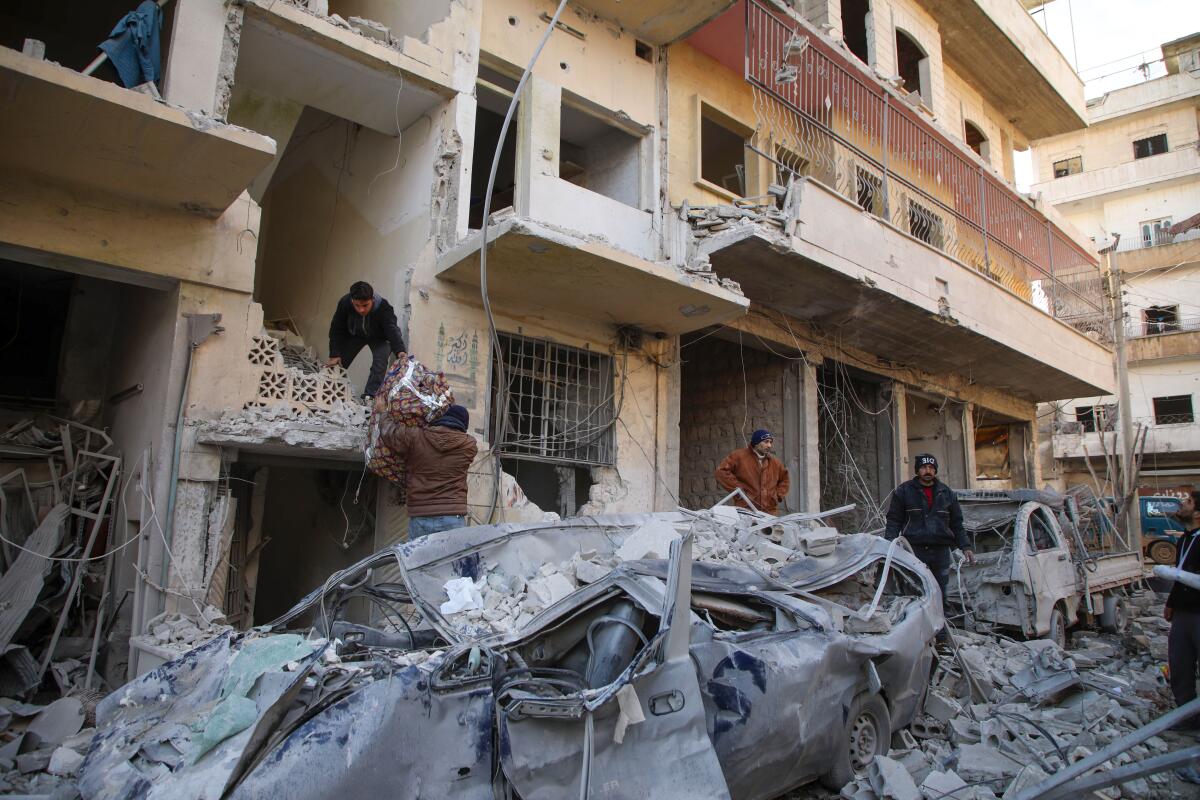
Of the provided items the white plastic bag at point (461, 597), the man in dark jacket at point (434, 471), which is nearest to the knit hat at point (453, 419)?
the man in dark jacket at point (434, 471)

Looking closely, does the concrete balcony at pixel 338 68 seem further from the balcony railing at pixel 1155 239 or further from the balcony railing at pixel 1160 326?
the balcony railing at pixel 1155 239

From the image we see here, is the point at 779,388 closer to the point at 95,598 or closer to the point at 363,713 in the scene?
the point at 95,598

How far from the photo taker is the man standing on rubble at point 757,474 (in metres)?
8.29

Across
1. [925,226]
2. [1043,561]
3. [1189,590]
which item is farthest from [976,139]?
[1189,590]

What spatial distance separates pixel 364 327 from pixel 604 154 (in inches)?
177

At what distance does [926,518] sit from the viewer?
7688 mm

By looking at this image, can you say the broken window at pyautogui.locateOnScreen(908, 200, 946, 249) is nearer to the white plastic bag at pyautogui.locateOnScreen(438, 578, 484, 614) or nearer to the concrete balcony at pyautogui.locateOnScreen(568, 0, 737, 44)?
the concrete balcony at pyautogui.locateOnScreen(568, 0, 737, 44)

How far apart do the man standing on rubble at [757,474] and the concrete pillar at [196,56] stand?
5862 mm

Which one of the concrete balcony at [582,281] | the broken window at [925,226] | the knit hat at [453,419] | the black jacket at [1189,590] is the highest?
the broken window at [925,226]

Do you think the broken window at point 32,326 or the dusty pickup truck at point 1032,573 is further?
the broken window at point 32,326

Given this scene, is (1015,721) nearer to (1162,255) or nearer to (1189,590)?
(1189,590)

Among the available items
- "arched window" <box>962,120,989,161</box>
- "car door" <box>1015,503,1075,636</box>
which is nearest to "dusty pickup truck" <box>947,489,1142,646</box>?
"car door" <box>1015,503,1075,636</box>

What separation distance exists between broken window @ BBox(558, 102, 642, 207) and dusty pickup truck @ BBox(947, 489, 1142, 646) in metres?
5.62

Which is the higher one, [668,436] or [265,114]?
[265,114]
